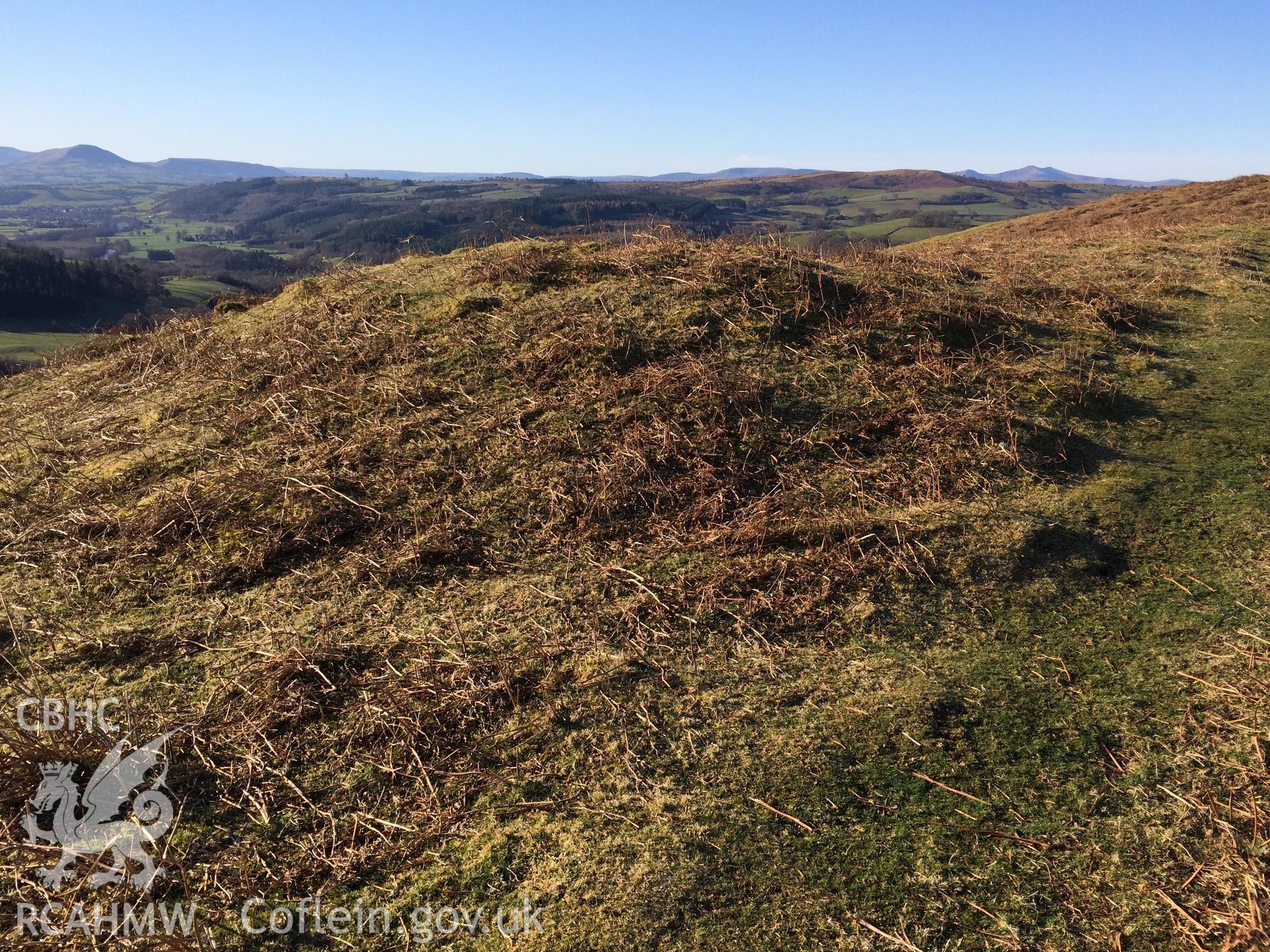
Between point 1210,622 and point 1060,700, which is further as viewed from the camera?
point 1210,622

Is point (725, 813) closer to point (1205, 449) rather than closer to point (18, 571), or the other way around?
point (18, 571)

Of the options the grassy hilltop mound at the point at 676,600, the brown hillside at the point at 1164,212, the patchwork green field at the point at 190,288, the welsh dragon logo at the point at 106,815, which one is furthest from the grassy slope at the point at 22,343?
the brown hillside at the point at 1164,212

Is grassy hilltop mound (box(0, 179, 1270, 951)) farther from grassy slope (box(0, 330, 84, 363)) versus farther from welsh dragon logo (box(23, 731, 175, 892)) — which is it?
grassy slope (box(0, 330, 84, 363))

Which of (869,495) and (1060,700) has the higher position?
(869,495)

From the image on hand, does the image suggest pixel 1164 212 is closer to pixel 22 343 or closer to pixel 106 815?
pixel 106 815

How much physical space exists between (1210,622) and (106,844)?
645cm

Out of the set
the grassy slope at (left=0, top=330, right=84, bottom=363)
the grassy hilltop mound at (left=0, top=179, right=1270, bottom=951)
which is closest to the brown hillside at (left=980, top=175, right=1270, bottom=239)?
the grassy hilltop mound at (left=0, top=179, right=1270, bottom=951)

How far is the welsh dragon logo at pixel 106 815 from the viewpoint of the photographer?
295cm

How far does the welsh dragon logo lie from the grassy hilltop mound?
0.38 feet

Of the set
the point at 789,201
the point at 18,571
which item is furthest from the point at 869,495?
the point at 789,201

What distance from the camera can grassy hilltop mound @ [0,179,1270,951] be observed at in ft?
9.87

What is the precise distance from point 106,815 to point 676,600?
3342mm

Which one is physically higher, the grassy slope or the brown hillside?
the brown hillside

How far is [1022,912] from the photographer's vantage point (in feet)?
9.12
